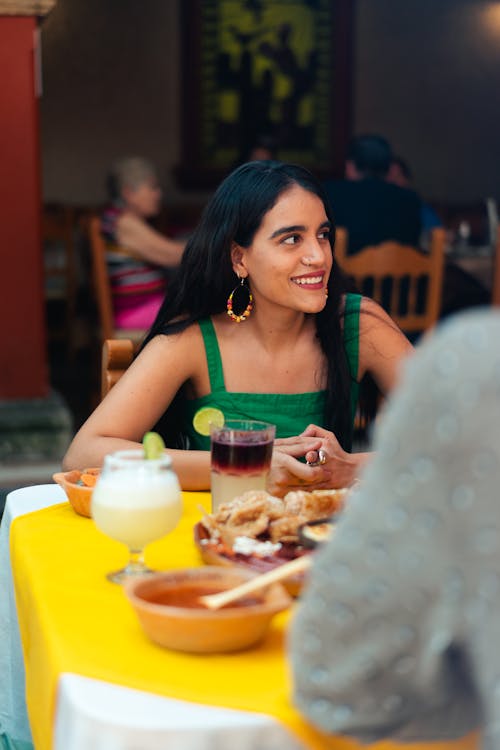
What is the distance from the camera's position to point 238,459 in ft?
5.40

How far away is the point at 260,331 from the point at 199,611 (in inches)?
48.4

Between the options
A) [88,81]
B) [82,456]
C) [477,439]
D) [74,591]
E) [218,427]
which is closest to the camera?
[477,439]

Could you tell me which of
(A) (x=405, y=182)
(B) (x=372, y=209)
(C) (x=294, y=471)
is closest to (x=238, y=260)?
(C) (x=294, y=471)

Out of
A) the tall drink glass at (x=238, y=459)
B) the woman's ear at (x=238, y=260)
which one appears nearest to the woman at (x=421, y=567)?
the tall drink glass at (x=238, y=459)

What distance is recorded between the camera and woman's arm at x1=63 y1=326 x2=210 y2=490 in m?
1.89

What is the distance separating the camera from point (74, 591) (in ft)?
4.43

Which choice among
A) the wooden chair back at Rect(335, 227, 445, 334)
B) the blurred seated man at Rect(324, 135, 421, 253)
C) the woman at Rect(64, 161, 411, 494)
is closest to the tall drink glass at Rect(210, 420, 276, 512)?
the woman at Rect(64, 161, 411, 494)

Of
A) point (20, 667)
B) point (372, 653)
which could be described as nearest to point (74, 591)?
point (20, 667)

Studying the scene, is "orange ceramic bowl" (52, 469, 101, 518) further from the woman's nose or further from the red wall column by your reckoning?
the red wall column

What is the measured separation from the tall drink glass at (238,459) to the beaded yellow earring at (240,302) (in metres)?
0.65

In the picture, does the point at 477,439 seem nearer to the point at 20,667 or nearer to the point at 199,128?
the point at 20,667

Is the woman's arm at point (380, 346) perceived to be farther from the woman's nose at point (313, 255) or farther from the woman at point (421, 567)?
the woman at point (421, 567)

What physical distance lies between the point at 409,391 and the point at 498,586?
0.17 m

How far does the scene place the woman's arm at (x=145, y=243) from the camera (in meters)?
5.21
